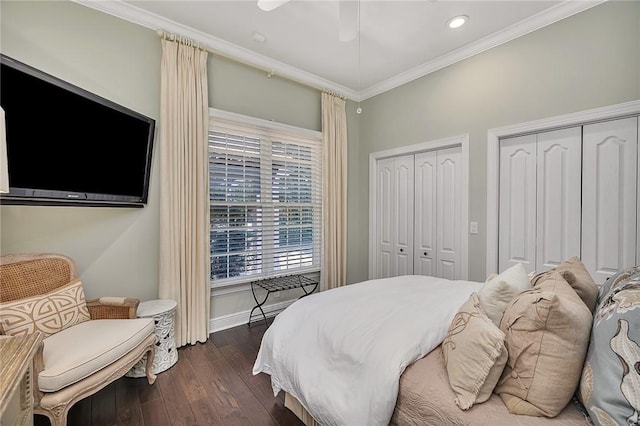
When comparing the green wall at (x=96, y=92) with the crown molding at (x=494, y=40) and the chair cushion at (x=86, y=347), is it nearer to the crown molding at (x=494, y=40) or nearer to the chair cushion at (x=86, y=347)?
the chair cushion at (x=86, y=347)

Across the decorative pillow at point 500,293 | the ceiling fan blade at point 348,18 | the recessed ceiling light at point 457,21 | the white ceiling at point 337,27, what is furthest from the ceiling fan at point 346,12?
the decorative pillow at point 500,293

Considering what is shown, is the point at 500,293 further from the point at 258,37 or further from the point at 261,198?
the point at 258,37

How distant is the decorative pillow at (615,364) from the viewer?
79 centimetres

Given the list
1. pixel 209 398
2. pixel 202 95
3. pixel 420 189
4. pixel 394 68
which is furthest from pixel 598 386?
pixel 394 68

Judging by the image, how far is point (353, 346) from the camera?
138cm

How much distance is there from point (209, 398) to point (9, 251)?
1765 millimetres

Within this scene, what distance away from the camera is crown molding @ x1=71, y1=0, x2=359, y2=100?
2393mm

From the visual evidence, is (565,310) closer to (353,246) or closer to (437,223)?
(437,223)

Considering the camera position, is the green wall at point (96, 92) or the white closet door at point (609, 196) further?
the white closet door at point (609, 196)

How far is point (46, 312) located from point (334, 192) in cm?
297

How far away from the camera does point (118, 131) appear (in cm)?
221

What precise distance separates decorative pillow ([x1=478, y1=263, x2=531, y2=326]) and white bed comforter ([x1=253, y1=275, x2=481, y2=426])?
9.7 inches

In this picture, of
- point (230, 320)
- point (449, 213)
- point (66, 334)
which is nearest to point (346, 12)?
point (449, 213)

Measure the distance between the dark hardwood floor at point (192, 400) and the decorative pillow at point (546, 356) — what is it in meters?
1.29
